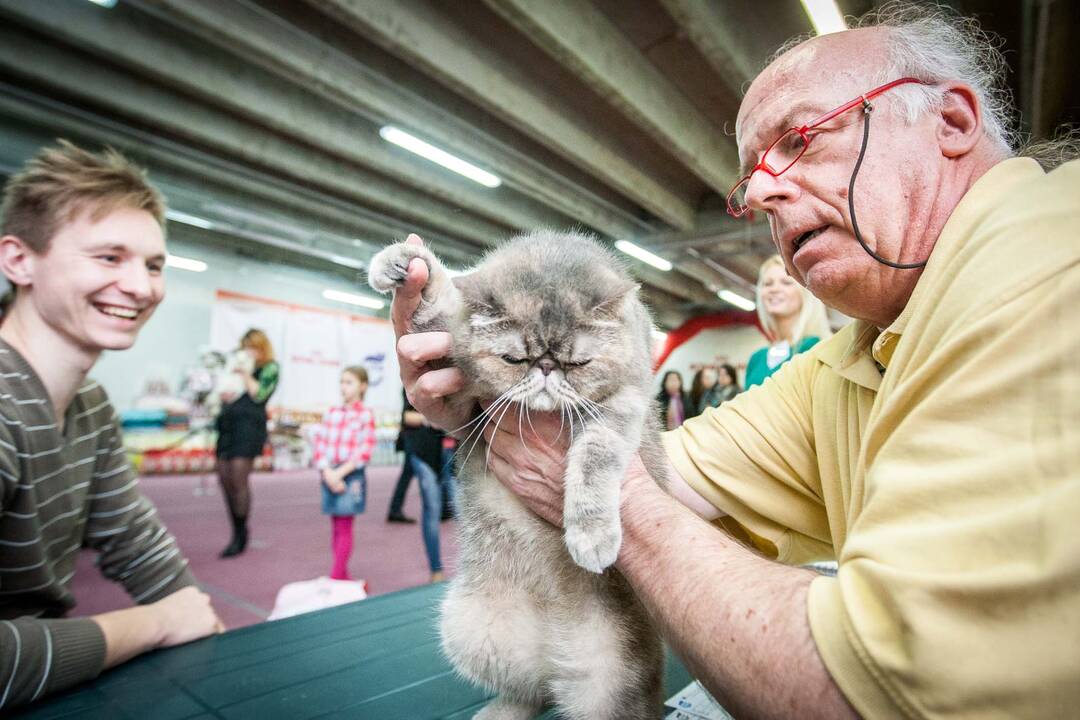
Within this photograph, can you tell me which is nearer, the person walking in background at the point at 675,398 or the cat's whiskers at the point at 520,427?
the cat's whiskers at the point at 520,427

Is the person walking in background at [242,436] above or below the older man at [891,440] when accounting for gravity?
below

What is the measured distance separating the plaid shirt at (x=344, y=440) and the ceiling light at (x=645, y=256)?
123 inches

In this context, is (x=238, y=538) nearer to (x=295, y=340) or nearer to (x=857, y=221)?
(x=295, y=340)

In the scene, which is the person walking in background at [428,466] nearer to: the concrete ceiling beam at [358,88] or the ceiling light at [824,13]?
the concrete ceiling beam at [358,88]

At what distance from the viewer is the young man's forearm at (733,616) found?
1.76ft

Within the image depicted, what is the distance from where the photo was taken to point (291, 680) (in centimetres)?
116

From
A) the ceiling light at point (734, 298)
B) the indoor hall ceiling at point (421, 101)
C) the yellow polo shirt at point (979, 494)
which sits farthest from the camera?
the ceiling light at point (734, 298)

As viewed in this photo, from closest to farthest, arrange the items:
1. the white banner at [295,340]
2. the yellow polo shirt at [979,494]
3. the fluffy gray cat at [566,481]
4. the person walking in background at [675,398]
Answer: the yellow polo shirt at [979,494] < the fluffy gray cat at [566,481] < the person walking in background at [675,398] < the white banner at [295,340]

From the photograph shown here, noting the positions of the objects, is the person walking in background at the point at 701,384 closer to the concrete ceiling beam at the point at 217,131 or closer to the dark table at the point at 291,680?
the dark table at the point at 291,680

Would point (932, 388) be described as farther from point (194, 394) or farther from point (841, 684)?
point (194, 394)

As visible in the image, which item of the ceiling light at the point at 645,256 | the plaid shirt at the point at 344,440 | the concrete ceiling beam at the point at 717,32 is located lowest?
the plaid shirt at the point at 344,440

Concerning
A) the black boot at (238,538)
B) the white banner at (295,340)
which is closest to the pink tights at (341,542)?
the black boot at (238,538)

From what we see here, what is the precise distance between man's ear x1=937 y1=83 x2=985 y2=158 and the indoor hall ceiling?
69cm

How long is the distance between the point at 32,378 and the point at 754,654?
1438 millimetres
